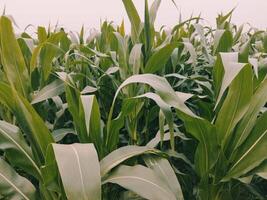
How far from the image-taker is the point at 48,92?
0.72 metres

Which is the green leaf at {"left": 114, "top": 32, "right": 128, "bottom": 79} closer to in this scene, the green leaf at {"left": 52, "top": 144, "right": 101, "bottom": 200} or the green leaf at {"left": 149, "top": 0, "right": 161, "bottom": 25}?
the green leaf at {"left": 149, "top": 0, "right": 161, "bottom": 25}

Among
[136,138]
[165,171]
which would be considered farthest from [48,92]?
[165,171]

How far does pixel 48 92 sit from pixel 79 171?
1.08 ft

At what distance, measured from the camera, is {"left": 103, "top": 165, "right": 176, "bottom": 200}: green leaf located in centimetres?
48

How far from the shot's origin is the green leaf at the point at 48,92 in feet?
2.33

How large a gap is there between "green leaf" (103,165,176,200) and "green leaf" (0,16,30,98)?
254 millimetres

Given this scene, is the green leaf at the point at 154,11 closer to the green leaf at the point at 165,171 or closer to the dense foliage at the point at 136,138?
the dense foliage at the point at 136,138

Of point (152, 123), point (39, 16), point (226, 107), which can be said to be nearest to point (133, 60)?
point (152, 123)

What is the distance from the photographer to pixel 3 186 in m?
0.52

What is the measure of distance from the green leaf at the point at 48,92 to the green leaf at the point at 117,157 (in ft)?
0.74

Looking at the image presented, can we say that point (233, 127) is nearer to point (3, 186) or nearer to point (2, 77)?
point (3, 186)

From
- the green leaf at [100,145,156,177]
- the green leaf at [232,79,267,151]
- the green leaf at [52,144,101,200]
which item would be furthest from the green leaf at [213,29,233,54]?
the green leaf at [52,144,101,200]

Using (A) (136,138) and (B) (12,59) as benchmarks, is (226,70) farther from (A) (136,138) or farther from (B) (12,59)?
(B) (12,59)

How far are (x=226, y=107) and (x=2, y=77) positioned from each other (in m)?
0.45
